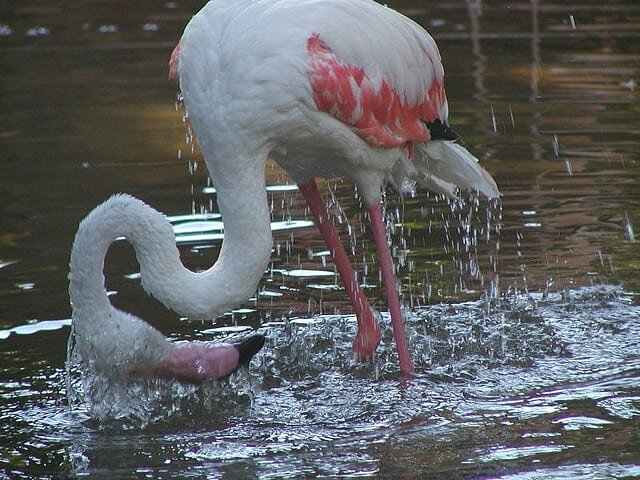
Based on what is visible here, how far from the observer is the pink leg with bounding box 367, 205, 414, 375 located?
655cm

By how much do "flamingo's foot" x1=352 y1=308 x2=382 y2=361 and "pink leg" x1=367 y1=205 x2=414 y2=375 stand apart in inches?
6.7

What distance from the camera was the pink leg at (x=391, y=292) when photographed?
655 centimetres

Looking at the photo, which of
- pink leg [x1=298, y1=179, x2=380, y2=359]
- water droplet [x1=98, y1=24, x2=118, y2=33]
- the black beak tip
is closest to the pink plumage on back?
pink leg [x1=298, y1=179, x2=380, y2=359]

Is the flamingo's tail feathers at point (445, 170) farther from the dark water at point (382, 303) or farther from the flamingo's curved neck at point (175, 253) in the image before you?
the flamingo's curved neck at point (175, 253)

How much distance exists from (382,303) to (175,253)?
7.65 ft

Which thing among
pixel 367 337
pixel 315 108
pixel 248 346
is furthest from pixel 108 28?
pixel 248 346

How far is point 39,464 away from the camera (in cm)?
550

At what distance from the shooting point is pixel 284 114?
5.95m

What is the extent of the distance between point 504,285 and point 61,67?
786 centimetres

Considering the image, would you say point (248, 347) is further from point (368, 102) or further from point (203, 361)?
point (368, 102)

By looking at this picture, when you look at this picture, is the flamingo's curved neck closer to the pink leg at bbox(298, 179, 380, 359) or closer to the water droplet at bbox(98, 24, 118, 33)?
the pink leg at bbox(298, 179, 380, 359)

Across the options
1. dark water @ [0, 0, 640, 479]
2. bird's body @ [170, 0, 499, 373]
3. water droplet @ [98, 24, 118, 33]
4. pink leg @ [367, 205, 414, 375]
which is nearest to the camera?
dark water @ [0, 0, 640, 479]

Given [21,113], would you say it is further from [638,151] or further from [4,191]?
[638,151]

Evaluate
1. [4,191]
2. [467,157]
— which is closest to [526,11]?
[4,191]
